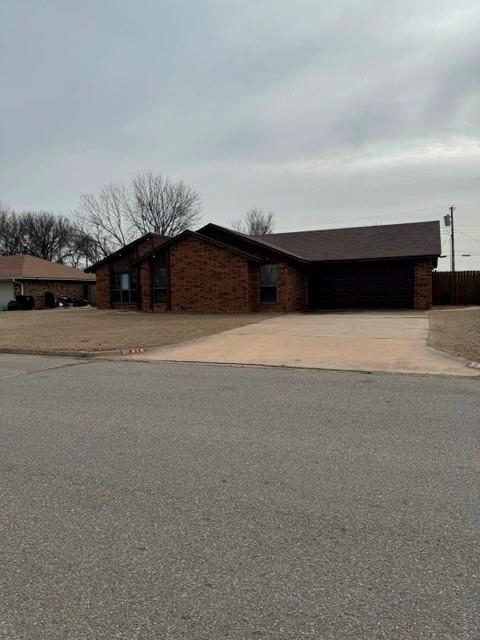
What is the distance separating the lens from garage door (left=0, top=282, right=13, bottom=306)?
36094mm

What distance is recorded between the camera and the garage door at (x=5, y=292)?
36094 millimetres

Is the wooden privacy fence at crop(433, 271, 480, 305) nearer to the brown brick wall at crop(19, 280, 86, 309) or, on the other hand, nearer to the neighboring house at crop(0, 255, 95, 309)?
the neighboring house at crop(0, 255, 95, 309)

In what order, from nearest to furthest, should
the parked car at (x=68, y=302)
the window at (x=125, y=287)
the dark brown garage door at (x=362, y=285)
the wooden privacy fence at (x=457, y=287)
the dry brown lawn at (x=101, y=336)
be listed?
the dry brown lawn at (x=101, y=336)
the dark brown garage door at (x=362, y=285)
the wooden privacy fence at (x=457, y=287)
the window at (x=125, y=287)
the parked car at (x=68, y=302)

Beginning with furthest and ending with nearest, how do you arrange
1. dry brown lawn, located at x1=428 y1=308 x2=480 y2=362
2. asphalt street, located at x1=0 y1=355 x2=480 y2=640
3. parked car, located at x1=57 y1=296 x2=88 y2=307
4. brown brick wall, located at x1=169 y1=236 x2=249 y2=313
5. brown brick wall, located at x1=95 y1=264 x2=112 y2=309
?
parked car, located at x1=57 y1=296 x2=88 y2=307 < brown brick wall, located at x1=95 y1=264 x2=112 y2=309 < brown brick wall, located at x1=169 y1=236 x2=249 y2=313 < dry brown lawn, located at x1=428 y1=308 x2=480 y2=362 < asphalt street, located at x1=0 y1=355 x2=480 y2=640

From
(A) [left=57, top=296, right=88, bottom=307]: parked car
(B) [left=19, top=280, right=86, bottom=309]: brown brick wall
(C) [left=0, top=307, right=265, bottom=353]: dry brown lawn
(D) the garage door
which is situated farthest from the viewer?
(A) [left=57, top=296, right=88, bottom=307]: parked car

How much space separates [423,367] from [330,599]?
299 inches

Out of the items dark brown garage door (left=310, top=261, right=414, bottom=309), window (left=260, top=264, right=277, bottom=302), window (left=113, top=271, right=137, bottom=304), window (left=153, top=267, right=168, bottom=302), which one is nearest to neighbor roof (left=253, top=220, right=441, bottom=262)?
dark brown garage door (left=310, top=261, right=414, bottom=309)

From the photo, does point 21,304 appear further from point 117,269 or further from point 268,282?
point 268,282

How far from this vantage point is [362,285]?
2652 centimetres

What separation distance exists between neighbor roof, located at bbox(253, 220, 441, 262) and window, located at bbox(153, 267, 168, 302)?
5.68 meters

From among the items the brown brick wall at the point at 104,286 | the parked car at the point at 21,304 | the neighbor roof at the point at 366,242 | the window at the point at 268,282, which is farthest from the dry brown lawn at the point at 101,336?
the parked car at the point at 21,304

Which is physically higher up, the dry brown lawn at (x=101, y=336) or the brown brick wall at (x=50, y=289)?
the brown brick wall at (x=50, y=289)

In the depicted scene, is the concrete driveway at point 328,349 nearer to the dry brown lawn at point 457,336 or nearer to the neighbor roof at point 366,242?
the dry brown lawn at point 457,336

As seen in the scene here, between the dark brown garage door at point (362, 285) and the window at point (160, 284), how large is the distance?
318 inches
